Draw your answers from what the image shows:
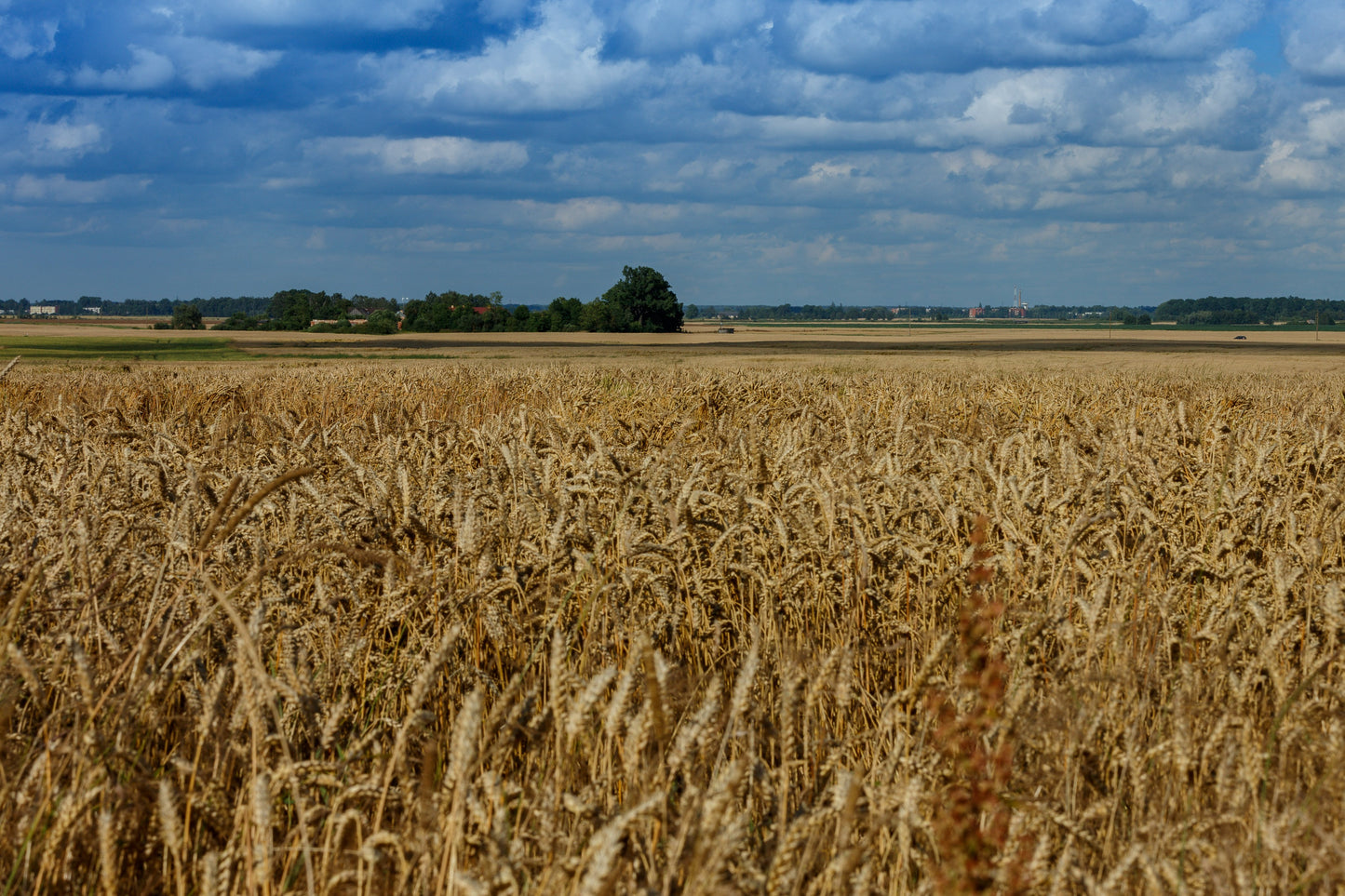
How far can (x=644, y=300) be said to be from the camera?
122m

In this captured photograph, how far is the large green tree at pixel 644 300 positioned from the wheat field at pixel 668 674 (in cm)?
11583

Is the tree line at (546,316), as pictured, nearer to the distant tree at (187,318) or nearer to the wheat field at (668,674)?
the distant tree at (187,318)

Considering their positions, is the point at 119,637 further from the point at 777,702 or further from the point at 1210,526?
the point at 1210,526

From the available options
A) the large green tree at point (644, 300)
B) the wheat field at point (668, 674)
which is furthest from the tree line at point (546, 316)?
the wheat field at point (668, 674)

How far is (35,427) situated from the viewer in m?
7.09

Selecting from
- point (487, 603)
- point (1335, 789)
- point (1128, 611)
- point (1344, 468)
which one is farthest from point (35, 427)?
point (1344, 468)

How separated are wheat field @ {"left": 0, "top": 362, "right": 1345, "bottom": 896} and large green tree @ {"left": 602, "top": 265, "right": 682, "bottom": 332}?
11583 centimetres

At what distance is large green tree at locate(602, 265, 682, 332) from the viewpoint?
121 meters

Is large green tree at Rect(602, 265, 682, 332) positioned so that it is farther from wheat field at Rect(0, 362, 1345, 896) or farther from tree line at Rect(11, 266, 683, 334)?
wheat field at Rect(0, 362, 1345, 896)

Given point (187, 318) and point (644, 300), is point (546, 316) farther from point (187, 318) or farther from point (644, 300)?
point (187, 318)

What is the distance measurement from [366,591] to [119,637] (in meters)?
1.13

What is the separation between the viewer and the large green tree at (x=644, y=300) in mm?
121062

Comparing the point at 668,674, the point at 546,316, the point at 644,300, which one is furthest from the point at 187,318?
the point at 668,674

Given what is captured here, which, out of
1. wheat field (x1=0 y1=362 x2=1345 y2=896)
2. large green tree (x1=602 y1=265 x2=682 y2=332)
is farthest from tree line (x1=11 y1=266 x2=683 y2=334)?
wheat field (x1=0 y1=362 x2=1345 y2=896)
